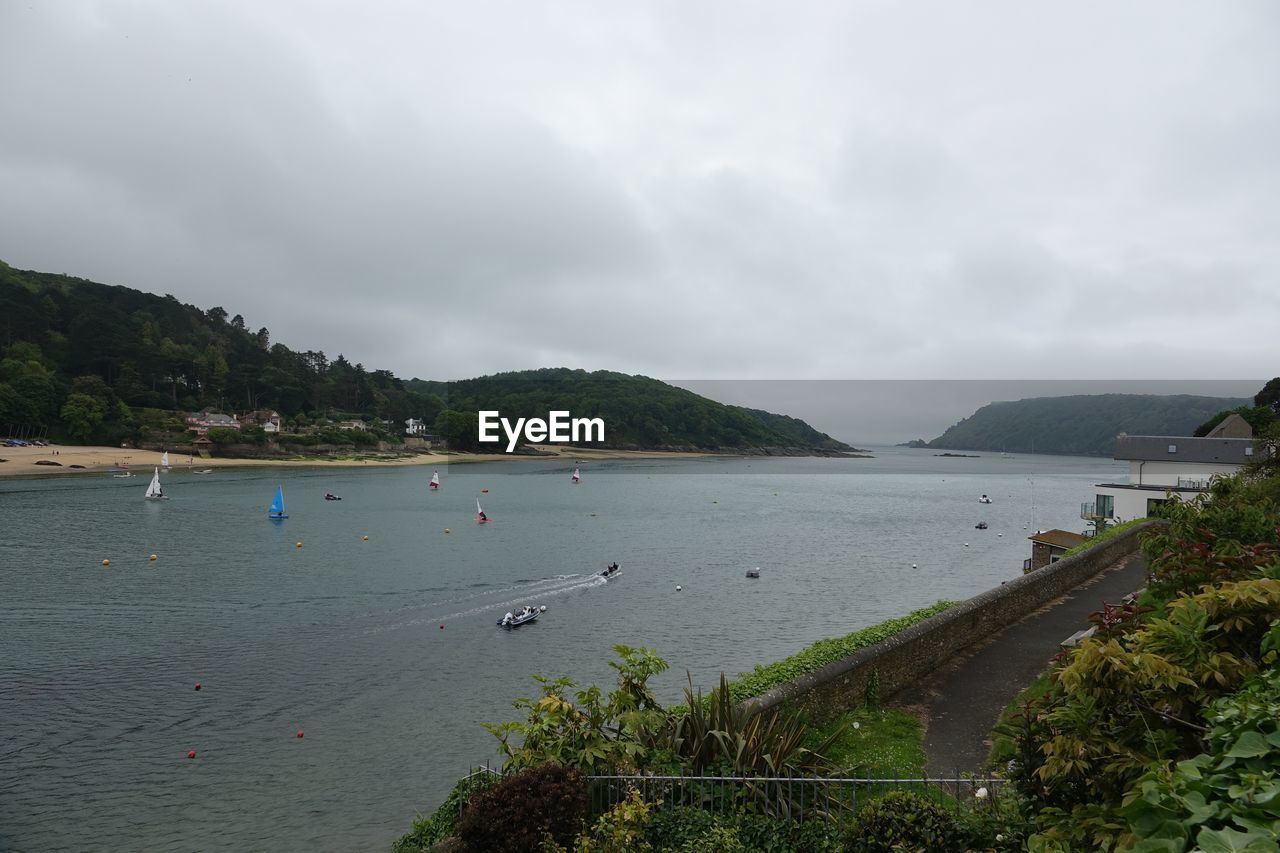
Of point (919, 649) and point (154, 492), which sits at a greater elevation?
point (919, 649)

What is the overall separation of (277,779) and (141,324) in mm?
159208

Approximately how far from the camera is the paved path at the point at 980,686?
940 centimetres

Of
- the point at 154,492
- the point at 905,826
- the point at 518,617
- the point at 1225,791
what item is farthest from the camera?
the point at 154,492

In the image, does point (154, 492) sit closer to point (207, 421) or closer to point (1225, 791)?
point (207, 421)

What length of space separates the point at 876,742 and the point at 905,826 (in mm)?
4662

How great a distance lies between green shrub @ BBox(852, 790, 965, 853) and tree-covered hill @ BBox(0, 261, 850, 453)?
125 metres

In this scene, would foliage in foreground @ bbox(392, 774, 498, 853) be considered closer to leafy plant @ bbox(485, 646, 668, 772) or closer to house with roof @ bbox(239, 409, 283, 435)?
leafy plant @ bbox(485, 646, 668, 772)

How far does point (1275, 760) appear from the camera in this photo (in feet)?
9.72

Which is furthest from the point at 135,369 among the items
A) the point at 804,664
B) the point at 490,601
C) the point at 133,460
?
the point at 804,664

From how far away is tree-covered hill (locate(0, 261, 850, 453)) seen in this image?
105 metres

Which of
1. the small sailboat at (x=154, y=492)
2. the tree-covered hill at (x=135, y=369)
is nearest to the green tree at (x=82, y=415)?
the tree-covered hill at (x=135, y=369)

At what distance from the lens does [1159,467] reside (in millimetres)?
46312

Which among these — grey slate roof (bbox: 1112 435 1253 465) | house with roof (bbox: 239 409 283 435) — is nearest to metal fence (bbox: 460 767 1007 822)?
grey slate roof (bbox: 1112 435 1253 465)

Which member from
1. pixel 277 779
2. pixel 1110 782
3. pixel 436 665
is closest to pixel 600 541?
pixel 436 665
